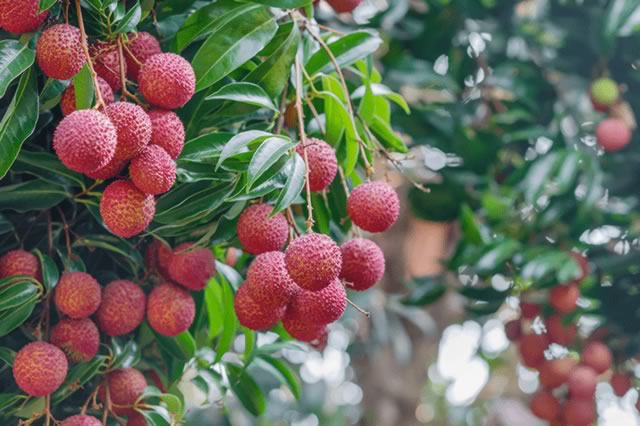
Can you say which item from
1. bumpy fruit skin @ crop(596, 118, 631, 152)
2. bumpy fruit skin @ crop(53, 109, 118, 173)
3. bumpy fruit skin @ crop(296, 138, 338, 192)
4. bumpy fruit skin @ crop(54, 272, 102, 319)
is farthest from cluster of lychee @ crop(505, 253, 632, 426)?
bumpy fruit skin @ crop(53, 109, 118, 173)

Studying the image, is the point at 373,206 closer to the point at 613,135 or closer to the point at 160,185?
the point at 160,185

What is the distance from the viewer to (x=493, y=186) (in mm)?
1921

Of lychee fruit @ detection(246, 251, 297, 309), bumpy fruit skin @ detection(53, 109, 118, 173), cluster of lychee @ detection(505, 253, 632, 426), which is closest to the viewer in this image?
bumpy fruit skin @ detection(53, 109, 118, 173)

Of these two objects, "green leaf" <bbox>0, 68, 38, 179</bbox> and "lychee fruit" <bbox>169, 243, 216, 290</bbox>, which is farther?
"lychee fruit" <bbox>169, 243, 216, 290</bbox>

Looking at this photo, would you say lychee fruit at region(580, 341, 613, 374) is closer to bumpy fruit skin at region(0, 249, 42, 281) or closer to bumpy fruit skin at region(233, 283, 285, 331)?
bumpy fruit skin at region(233, 283, 285, 331)

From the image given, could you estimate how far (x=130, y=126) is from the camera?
0.77 m

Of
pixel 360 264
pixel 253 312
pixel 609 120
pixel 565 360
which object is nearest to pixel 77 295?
pixel 253 312

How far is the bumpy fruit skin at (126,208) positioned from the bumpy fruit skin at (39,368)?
157mm

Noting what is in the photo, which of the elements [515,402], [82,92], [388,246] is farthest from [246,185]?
[515,402]

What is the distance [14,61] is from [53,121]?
0.17m

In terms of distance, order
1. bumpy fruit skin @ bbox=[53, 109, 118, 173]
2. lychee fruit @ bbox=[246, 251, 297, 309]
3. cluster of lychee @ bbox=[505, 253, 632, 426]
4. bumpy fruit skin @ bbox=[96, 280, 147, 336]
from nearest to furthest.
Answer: bumpy fruit skin @ bbox=[53, 109, 118, 173] → lychee fruit @ bbox=[246, 251, 297, 309] → bumpy fruit skin @ bbox=[96, 280, 147, 336] → cluster of lychee @ bbox=[505, 253, 632, 426]

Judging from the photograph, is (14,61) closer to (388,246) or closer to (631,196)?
(631,196)

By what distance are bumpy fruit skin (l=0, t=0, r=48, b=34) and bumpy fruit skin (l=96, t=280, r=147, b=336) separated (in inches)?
11.5

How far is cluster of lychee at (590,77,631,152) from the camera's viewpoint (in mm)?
1843
